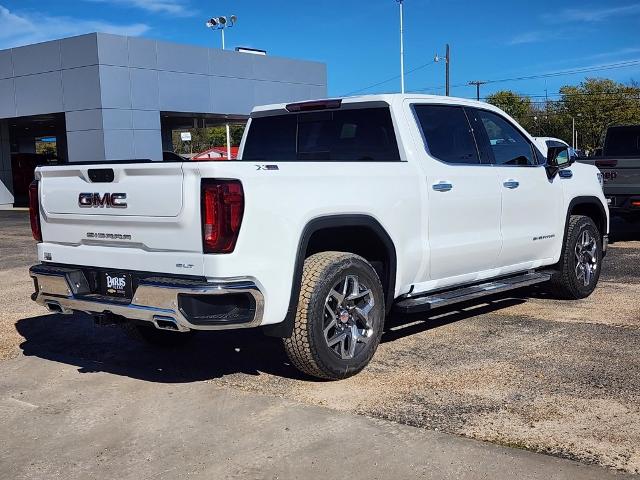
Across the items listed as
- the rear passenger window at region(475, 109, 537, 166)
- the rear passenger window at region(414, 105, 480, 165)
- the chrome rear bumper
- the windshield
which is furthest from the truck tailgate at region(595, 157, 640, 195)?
the chrome rear bumper

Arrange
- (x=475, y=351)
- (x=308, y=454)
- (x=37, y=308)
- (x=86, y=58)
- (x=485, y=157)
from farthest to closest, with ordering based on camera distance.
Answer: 1. (x=86, y=58)
2. (x=37, y=308)
3. (x=485, y=157)
4. (x=475, y=351)
5. (x=308, y=454)

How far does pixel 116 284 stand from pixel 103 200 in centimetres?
56

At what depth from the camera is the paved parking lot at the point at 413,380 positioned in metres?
4.21

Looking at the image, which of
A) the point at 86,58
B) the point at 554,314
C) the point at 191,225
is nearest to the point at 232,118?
the point at 86,58

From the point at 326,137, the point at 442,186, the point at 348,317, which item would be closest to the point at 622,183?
the point at 442,186

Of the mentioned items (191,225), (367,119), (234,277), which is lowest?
(234,277)

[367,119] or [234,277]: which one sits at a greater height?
[367,119]

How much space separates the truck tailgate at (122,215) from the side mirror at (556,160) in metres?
4.08

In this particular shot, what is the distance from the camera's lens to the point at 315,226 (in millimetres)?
4875

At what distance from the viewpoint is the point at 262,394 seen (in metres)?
5.05

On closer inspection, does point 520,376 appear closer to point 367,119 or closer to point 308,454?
point 308,454

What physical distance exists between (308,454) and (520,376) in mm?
1906

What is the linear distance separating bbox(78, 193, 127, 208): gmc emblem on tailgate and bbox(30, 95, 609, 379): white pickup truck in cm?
1

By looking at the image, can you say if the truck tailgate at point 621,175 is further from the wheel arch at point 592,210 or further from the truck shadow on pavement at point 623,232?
the wheel arch at point 592,210
